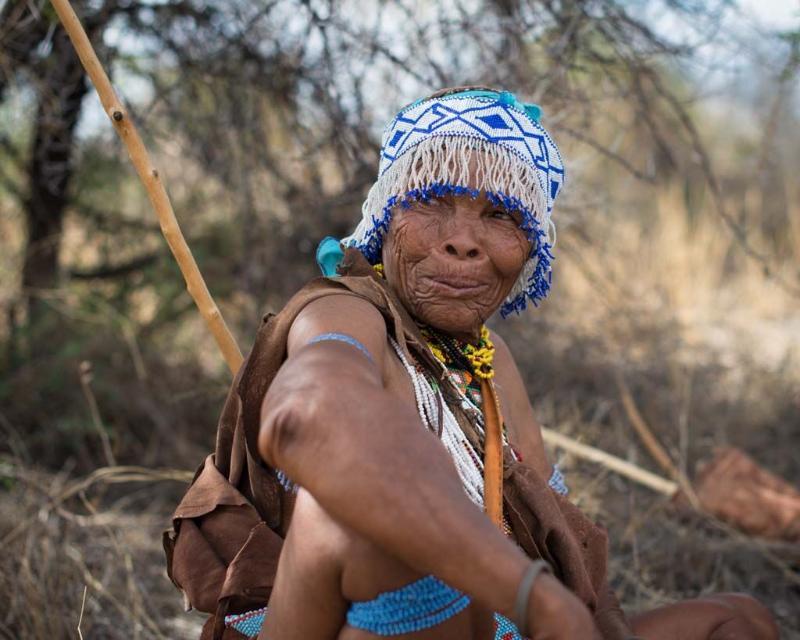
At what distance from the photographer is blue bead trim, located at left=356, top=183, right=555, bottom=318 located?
1841mm

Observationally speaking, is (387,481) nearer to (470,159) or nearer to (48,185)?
(470,159)

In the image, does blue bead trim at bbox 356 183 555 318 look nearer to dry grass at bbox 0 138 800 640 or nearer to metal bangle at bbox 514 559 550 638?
metal bangle at bbox 514 559 550 638

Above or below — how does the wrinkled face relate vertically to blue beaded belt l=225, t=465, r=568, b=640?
above

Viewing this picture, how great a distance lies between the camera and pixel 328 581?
147 cm

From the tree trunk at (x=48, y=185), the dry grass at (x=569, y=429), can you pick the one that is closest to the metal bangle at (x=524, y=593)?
the dry grass at (x=569, y=429)

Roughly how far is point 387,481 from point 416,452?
68 millimetres

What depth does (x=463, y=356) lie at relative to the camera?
6.53ft

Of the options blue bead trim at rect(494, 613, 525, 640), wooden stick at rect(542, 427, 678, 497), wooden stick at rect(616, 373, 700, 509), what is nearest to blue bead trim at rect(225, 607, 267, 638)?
blue bead trim at rect(494, 613, 525, 640)

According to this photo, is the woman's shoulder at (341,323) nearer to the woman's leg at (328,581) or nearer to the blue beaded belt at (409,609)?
the woman's leg at (328,581)

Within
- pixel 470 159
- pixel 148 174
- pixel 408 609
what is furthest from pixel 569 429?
pixel 408 609

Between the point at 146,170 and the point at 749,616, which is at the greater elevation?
the point at 146,170

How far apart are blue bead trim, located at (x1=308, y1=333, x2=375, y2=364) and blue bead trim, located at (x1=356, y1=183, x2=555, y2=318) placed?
427 millimetres

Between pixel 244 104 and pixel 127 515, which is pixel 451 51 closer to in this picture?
pixel 244 104

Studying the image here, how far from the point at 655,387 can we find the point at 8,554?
3419 millimetres
